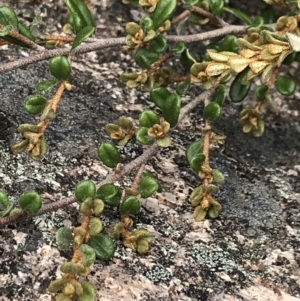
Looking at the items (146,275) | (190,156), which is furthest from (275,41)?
(146,275)

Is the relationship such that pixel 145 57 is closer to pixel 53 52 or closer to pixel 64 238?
pixel 53 52

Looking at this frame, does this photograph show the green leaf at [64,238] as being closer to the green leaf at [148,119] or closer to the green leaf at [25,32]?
the green leaf at [148,119]

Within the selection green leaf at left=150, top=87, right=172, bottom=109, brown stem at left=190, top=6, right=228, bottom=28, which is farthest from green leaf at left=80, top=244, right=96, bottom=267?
brown stem at left=190, top=6, right=228, bottom=28

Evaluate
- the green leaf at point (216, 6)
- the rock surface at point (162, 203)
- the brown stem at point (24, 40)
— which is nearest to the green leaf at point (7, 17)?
the brown stem at point (24, 40)

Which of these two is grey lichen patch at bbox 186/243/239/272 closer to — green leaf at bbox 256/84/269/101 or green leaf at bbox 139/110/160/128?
green leaf at bbox 139/110/160/128

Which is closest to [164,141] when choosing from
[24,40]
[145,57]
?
[145,57]
